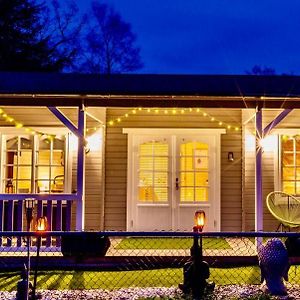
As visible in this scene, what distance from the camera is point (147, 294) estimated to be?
6.30 m

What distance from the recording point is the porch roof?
27.0ft

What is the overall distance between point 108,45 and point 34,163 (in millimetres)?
30756

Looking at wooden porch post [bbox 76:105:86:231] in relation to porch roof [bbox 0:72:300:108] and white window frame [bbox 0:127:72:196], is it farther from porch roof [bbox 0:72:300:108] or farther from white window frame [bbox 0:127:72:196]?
white window frame [bbox 0:127:72:196]

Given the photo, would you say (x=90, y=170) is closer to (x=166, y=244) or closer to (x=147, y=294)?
(x=166, y=244)

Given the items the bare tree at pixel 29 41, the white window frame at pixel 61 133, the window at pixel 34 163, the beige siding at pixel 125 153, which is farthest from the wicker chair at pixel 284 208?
the bare tree at pixel 29 41

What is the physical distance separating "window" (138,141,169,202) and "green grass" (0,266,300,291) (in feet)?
10.2

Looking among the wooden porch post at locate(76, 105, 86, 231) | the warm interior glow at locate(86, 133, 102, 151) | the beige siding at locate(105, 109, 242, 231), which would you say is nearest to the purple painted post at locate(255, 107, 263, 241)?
the beige siding at locate(105, 109, 242, 231)

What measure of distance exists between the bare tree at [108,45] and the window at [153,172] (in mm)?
23607

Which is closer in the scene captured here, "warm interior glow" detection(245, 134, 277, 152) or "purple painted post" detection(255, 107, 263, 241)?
"purple painted post" detection(255, 107, 263, 241)

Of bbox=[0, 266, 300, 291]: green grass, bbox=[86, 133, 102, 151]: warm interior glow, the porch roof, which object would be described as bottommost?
bbox=[0, 266, 300, 291]: green grass

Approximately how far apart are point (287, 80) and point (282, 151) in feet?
8.06

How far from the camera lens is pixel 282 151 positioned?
10.9 m

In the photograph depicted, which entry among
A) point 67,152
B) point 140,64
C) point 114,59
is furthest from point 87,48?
point 67,152

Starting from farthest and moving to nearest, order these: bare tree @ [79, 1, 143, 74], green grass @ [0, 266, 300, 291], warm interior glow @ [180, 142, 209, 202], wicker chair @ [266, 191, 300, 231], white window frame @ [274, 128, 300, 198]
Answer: bare tree @ [79, 1, 143, 74] < warm interior glow @ [180, 142, 209, 202] < white window frame @ [274, 128, 300, 198] < wicker chair @ [266, 191, 300, 231] < green grass @ [0, 266, 300, 291]
